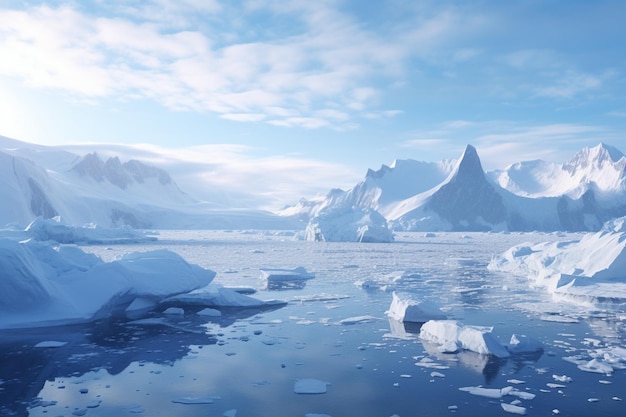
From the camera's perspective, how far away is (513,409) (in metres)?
6.24

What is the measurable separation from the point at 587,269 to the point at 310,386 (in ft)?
40.9

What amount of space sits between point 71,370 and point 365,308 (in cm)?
708

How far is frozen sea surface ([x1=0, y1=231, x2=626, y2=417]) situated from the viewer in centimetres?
646

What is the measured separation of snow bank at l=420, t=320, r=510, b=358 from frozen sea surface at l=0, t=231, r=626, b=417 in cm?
21

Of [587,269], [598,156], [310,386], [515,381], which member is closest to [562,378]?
[515,381]

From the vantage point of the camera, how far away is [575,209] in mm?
96375

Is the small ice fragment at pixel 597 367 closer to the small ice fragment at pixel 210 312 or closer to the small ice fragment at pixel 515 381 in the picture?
the small ice fragment at pixel 515 381

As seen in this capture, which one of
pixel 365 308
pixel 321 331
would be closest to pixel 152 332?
pixel 321 331

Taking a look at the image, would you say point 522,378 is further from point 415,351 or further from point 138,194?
point 138,194

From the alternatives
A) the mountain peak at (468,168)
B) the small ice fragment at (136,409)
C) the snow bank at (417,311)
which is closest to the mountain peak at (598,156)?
the mountain peak at (468,168)

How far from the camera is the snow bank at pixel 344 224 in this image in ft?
169

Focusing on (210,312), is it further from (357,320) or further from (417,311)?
(417,311)

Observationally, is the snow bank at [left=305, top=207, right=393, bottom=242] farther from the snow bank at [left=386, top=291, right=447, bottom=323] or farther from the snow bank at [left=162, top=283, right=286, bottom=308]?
the snow bank at [left=386, top=291, right=447, bottom=323]

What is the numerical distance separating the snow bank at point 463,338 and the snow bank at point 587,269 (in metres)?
5.97
